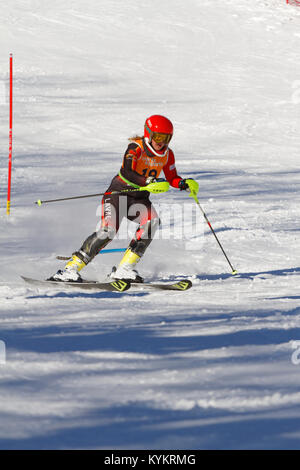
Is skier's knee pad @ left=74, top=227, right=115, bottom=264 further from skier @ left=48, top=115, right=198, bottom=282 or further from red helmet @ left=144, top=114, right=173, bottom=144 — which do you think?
red helmet @ left=144, top=114, right=173, bottom=144

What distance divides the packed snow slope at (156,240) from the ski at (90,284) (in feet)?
0.34

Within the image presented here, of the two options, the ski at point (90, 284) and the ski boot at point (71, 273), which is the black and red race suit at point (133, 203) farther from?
the ski at point (90, 284)

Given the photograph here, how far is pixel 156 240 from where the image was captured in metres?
8.65

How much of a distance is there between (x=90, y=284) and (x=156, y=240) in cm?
246

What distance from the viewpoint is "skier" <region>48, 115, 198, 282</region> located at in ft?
21.0

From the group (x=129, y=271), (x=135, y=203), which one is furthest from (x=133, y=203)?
(x=129, y=271)

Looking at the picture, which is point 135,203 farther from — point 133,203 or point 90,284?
point 90,284

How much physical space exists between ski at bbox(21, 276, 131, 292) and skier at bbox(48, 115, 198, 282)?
73 millimetres

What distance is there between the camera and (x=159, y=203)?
426 inches

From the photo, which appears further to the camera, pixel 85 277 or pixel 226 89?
pixel 226 89

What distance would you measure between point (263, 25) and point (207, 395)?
77.8ft

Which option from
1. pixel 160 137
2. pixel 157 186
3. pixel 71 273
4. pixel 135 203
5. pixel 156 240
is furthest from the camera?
pixel 156 240

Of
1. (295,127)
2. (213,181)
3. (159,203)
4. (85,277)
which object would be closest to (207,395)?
(85,277)

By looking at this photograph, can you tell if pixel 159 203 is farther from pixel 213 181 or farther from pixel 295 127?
pixel 295 127
